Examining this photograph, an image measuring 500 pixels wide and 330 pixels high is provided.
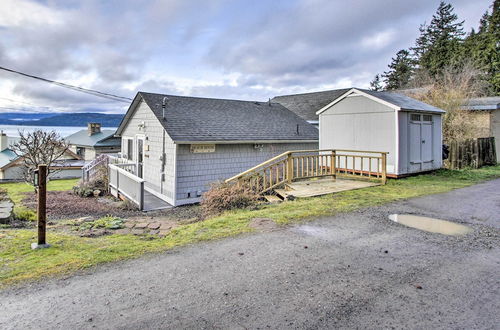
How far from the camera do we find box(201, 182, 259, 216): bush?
7926mm

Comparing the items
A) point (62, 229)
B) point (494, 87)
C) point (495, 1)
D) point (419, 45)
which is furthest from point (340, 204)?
point (419, 45)

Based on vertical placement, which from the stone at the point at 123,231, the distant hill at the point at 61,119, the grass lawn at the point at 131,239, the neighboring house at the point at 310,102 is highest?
the distant hill at the point at 61,119

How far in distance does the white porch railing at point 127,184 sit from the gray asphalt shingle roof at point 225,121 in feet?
6.71

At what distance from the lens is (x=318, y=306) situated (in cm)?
299

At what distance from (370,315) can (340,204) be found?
478cm

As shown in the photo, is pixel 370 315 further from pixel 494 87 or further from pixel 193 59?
pixel 494 87

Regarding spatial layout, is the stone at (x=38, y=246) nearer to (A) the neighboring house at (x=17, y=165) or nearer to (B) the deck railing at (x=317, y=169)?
(B) the deck railing at (x=317, y=169)

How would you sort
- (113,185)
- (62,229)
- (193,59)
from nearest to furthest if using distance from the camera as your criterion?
(62,229) < (113,185) < (193,59)

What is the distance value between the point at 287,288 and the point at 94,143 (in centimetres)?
3096

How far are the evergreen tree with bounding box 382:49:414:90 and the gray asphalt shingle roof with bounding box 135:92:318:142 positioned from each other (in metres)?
33.2

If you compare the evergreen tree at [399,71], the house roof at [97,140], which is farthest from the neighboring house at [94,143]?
the evergreen tree at [399,71]

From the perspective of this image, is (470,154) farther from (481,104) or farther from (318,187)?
(318,187)

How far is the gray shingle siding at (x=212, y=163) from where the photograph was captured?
11.6 m

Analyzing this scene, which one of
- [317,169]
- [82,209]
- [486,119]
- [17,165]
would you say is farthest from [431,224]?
[17,165]
